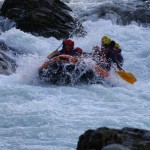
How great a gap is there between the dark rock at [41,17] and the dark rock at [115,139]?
1173 cm

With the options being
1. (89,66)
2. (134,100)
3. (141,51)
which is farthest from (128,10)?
(134,100)

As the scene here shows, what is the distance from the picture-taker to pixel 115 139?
4055mm

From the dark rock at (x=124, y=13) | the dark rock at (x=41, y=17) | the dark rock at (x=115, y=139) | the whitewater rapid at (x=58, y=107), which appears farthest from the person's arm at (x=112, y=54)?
the dark rock at (x=124, y=13)

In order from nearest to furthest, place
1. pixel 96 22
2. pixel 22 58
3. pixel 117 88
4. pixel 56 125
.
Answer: pixel 56 125 → pixel 117 88 → pixel 22 58 → pixel 96 22

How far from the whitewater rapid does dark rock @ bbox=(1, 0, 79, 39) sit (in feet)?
6.66

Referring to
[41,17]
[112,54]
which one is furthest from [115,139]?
[41,17]

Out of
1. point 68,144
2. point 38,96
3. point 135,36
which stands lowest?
point 68,144

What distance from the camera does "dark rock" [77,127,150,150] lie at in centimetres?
398

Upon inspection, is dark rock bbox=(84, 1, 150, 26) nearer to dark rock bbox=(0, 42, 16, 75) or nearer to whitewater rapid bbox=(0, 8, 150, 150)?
whitewater rapid bbox=(0, 8, 150, 150)

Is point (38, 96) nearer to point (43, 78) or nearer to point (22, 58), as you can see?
point (43, 78)

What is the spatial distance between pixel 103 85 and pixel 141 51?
4.85 metres

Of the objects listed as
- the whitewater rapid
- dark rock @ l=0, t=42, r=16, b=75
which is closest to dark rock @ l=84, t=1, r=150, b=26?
the whitewater rapid

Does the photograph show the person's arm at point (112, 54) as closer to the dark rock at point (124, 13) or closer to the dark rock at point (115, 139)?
the dark rock at point (115, 139)

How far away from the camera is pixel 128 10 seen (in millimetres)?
20094
